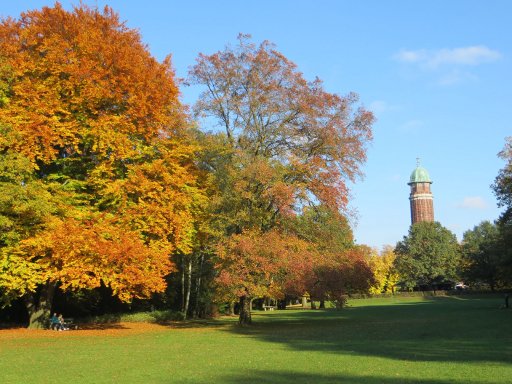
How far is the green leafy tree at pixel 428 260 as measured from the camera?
318 feet

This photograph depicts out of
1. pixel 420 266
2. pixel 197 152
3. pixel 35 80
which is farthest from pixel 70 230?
pixel 420 266

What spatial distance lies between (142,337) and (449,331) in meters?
13.7

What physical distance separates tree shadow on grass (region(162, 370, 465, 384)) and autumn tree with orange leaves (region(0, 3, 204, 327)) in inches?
506

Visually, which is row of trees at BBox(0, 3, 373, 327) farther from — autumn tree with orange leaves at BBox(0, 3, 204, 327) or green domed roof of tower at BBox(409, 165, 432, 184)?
green domed roof of tower at BBox(409, 165, 432, 184)

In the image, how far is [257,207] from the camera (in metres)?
31.1

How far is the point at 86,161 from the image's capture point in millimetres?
28938

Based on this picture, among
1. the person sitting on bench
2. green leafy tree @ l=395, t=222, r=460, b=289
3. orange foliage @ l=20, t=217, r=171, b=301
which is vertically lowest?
the person sitting on bench

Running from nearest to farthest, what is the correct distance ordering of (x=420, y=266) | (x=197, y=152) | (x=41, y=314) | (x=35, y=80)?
1. (x=35, y=80)
2. (x=41, y=314)
3. (x=197, y=152)
4. (x=420, y=266)

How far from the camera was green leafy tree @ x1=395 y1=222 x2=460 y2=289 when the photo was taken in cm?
9706

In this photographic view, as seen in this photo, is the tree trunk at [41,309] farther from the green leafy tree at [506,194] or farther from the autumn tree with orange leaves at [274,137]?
the green leafy tree at [506,194]

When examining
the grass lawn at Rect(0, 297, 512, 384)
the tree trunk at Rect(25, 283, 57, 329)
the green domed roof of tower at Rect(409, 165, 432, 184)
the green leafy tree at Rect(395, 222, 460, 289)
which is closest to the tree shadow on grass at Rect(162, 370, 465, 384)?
the grass lawn at Rect(0, 297, 512, 384)

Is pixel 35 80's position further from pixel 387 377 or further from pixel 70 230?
pixel 387 377

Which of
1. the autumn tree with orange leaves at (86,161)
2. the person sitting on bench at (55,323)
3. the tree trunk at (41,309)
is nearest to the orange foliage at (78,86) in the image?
the autumn tree with orange leaves at (86,161)

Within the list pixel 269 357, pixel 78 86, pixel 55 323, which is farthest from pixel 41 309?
pixel 269 357
